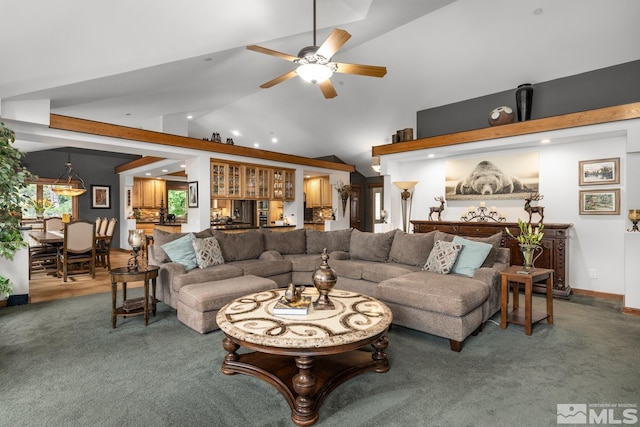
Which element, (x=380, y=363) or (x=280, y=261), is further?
(x=280, y=261)

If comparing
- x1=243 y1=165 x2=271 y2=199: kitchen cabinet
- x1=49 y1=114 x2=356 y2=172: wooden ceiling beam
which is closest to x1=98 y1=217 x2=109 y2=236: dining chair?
x1=49 y1=114 x2=356 y2=172: wooden ceiling beam

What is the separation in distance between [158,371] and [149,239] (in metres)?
2.48

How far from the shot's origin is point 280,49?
465 cm

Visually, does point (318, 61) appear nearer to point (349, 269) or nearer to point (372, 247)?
point (349, 269)

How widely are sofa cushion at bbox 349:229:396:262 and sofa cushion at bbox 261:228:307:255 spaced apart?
0.91 meters

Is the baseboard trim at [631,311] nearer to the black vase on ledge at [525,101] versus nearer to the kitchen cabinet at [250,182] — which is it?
the black vase on ledge at [525,101]

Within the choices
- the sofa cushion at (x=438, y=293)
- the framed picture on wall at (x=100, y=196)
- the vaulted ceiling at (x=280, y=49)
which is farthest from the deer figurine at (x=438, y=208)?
the framed picture on wall at (x=100, y=196)

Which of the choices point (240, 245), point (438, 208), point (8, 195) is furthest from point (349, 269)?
point (8, 195)

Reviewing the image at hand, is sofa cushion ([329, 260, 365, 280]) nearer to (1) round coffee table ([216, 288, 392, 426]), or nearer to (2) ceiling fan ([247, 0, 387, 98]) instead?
(1) round coffee table ([216, 288, 392, 426])

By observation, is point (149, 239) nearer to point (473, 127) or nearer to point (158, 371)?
point (158, 371)

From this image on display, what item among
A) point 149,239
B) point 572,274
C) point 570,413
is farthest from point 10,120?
point 572,274

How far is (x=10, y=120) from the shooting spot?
3.87 metres

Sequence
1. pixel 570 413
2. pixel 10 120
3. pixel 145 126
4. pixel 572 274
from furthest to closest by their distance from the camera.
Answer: pixel 145 126 < pixel 572 274 < pixel 10 120 < pixel 570 413

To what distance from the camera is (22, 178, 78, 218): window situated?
8445 mm
